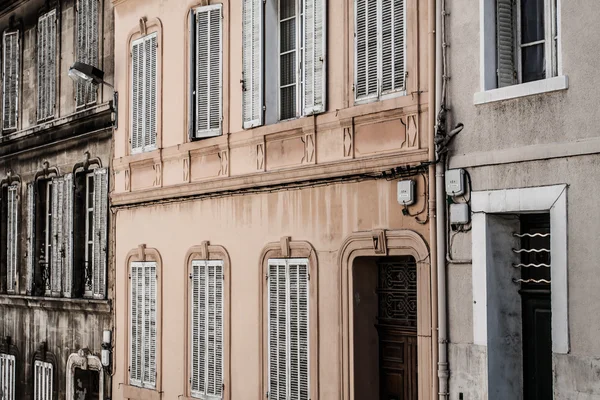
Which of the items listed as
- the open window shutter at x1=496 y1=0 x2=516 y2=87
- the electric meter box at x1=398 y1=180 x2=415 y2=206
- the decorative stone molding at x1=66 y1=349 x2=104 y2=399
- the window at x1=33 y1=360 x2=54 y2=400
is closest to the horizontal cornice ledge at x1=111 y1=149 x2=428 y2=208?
the electric meter box at x1=398 y1=180 x2=415 y2=206

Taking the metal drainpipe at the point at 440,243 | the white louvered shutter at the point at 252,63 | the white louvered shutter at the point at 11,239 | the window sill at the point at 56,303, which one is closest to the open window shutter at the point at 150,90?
the white louvered shutter at the point at 252,63

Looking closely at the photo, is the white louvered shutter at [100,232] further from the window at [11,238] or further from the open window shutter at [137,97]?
the window at [11,238]

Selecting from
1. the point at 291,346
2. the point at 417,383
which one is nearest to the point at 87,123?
the point at 291,346

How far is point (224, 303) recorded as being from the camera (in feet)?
43.3

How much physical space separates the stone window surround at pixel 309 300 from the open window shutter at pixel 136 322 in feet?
11.3

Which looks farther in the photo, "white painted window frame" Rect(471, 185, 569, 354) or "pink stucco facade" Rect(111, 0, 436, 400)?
"pink stucco facade" Rect(111, 0, 436, 400)

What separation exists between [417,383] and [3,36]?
14.0m

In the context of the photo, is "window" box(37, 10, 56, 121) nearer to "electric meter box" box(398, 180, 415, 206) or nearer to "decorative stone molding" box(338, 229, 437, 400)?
"decorative stone molding" box(338, 229, 437, 400)

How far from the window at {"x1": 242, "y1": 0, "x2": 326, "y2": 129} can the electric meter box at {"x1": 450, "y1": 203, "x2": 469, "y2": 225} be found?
3090mm

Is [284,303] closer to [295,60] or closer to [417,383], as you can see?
[417,383]

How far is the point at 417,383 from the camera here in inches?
426

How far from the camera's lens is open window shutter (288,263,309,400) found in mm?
11680

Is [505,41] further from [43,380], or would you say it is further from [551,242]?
[43,380]

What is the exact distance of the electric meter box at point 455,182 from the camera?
950 cm
